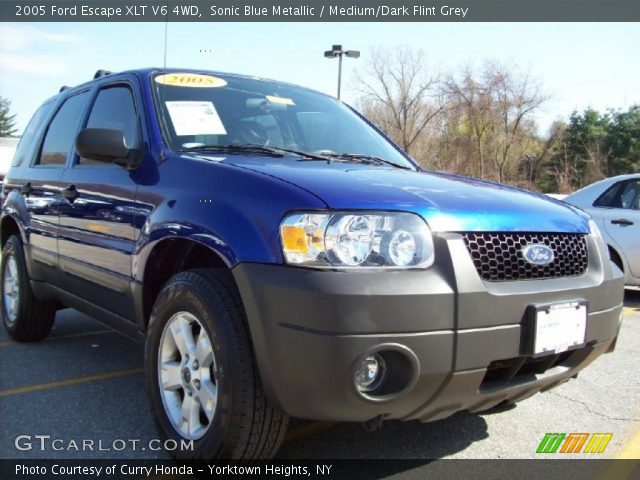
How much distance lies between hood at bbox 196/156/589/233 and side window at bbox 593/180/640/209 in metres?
4.18

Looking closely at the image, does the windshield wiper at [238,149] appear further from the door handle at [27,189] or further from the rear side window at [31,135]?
the rear side window at [31,135]

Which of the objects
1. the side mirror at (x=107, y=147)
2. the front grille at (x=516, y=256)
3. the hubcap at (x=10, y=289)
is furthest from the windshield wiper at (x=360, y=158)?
the hubcap at (x=10, y=289)

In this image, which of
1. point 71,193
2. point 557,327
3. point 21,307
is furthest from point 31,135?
point 557,327

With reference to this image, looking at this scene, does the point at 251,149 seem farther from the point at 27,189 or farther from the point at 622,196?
the point at 622,196

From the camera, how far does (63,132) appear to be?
4191 millimetres

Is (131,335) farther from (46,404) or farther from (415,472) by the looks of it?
(415,472)

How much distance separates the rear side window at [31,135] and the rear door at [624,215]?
558 cm

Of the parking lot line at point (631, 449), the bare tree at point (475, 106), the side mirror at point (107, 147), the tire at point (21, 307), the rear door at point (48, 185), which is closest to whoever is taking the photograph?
the parking lot line at point (631, 449)

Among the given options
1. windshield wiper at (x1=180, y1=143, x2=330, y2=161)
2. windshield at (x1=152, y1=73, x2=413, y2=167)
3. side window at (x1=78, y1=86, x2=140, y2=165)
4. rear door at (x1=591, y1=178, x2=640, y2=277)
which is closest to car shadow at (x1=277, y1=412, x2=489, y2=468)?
windshield wiper at (x1=180, y1=143, x2=330, y2=161)

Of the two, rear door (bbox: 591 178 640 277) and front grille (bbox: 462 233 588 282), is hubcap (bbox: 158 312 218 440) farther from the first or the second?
rear door (bbox: 591 178 640 277)

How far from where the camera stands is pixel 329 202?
6.95ft

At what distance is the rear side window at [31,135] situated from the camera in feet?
15.2

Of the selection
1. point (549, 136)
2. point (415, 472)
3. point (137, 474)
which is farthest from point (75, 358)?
point (549, 136)

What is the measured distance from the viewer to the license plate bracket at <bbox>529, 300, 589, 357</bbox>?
223 cm
